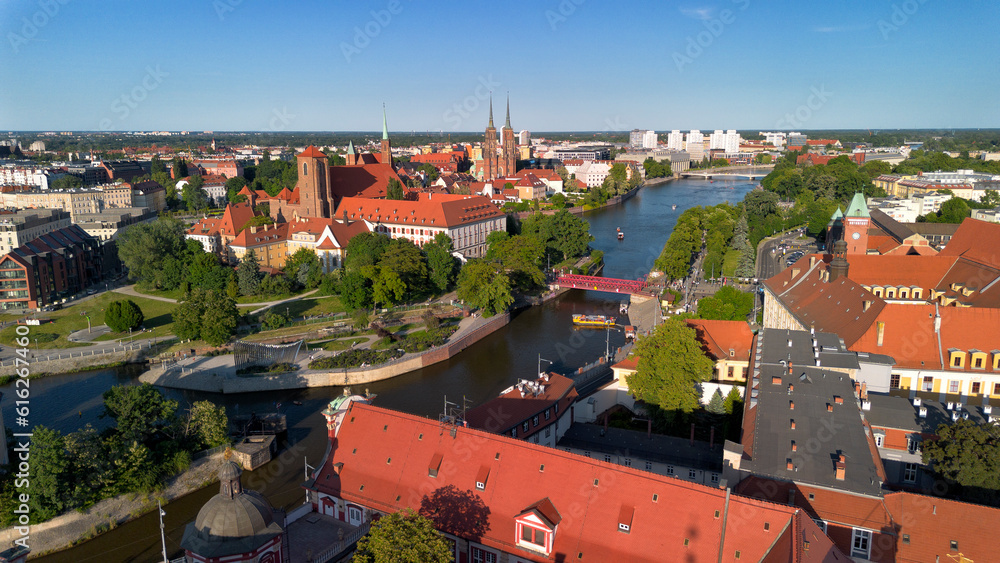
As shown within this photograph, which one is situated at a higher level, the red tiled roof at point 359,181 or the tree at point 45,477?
the red tiled roof at point 359,181

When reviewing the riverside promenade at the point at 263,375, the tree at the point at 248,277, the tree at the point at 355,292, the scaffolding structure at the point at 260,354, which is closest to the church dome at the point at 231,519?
the riverside promenade at the point at 263,375

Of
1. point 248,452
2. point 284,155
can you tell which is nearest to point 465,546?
point 248,452

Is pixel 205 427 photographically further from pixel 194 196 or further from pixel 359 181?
pixel 194 196

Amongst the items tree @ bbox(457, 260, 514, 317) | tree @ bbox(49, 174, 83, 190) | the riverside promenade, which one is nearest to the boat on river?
tree @ bbox(457, 260, 514, 317)

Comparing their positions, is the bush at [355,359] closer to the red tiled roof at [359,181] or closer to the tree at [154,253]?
the tree at [154,253]

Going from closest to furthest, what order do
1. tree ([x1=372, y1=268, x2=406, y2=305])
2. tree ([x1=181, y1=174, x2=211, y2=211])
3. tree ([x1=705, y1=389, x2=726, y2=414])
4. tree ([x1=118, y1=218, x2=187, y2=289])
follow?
tree ([x1=705, y1=389, x2=726, y2=414]) < tree ([x1=372, y1=268, x2=406, y2=305]) < tree ([x1=118, y1=218, x2=187, y2=289]) < tree ([x1=181, y1=174, x2=211, y2=211])

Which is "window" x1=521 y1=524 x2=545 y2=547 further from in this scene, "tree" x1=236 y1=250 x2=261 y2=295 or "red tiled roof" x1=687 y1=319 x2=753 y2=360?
"tree" x1=236 y1=250 x2=261 y2=295
